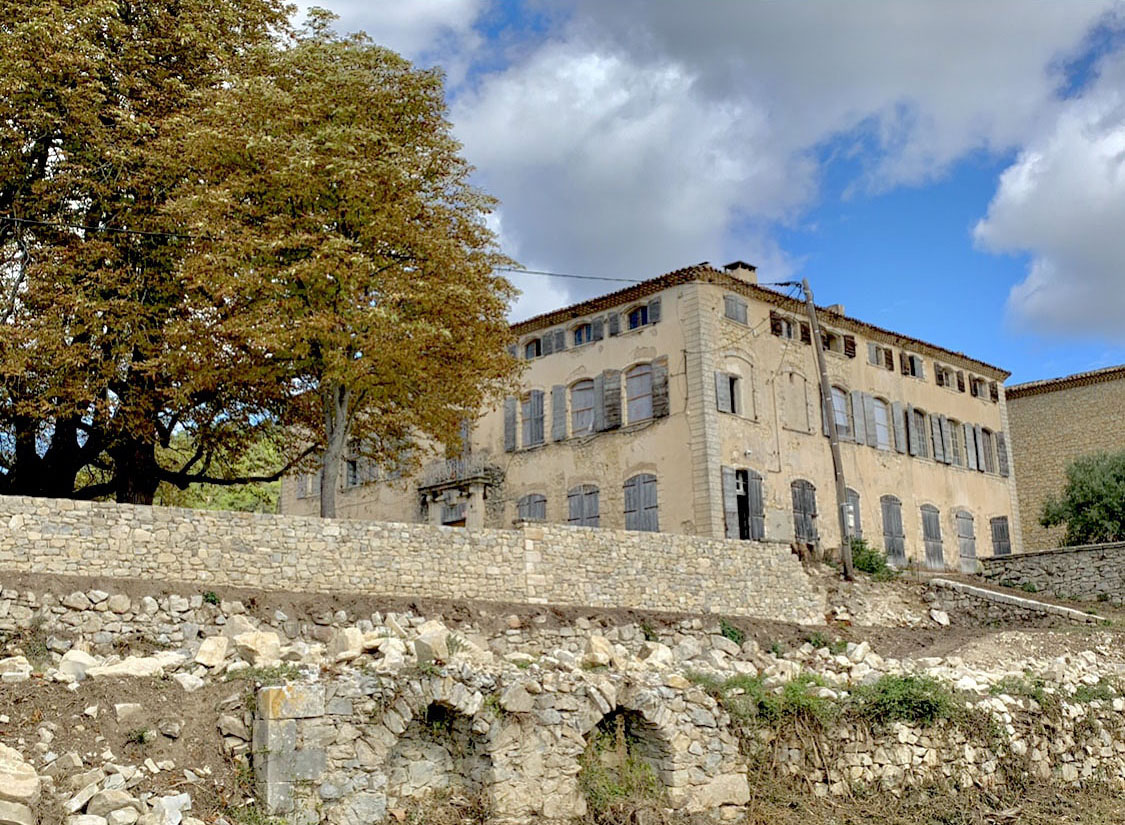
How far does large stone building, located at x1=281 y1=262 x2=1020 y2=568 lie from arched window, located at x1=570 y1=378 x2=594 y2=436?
4 cm

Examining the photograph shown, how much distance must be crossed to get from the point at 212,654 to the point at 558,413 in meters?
18.8

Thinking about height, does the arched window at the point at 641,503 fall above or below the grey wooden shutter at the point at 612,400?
below

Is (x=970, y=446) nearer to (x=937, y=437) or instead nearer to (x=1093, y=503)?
(x=937, y=437)

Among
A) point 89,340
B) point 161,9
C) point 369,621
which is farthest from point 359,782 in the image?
point 161,9

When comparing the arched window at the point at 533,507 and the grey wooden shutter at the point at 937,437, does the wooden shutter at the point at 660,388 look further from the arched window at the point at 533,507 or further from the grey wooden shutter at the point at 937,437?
the grey wooden shutter at the point at 937,437

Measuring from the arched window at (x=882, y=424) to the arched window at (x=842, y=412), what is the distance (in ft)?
4.37

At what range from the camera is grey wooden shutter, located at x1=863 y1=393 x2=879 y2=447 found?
107 feet

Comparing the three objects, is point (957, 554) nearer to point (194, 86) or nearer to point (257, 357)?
point (257, 357)

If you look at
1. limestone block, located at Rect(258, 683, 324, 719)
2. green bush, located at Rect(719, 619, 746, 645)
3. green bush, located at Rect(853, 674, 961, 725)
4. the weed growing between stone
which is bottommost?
the weed growing between stone

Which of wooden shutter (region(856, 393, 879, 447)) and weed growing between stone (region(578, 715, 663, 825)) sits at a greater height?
wooden shutter (region(856, 393, 879, 447))

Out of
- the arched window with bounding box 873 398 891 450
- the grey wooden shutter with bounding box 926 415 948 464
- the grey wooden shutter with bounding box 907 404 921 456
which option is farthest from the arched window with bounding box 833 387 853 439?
the grey wooden shutter with bounding box 926 415 948 464

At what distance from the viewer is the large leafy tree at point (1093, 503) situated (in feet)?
107

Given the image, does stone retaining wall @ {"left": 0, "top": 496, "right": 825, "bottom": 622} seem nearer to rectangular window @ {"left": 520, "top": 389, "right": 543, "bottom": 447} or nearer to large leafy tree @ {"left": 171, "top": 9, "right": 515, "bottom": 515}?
large leafy tree @ {"left": 171, "top": 9, "right": 515, "bottom": 515}

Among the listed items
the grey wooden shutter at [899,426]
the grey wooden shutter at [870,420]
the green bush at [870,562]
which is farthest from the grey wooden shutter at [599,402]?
the grey wooden shutter at [899,426]
